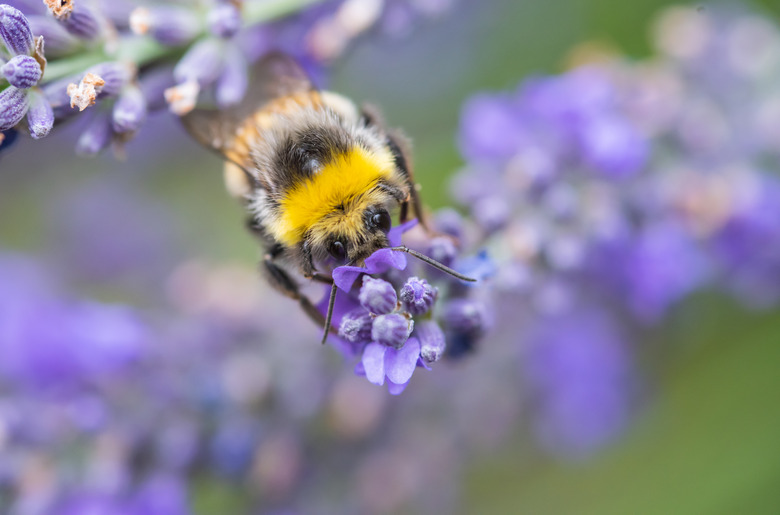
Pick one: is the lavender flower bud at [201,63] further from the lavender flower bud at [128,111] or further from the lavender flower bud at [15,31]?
the lavender flower bud at [15,31]

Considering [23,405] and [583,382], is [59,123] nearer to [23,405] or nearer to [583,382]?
[23,405]

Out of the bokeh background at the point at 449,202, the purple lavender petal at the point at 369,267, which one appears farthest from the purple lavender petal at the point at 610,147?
the purple lavender petal at the point at 369,267

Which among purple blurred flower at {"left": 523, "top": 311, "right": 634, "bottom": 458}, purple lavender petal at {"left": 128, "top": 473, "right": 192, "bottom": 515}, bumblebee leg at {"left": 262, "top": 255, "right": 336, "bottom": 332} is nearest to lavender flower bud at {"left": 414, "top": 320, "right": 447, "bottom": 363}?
bumblebee leg at {"left": 262, "top": 255, "right": 336, "bottom": 332}

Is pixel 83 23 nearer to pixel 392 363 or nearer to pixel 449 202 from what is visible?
pixel 392 363

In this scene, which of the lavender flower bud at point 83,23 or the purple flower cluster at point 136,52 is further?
the lavender flower bud at point 83,23

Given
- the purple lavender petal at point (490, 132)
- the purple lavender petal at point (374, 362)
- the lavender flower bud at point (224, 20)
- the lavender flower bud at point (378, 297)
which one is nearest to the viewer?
the purple lavender petal at point (374, 362)

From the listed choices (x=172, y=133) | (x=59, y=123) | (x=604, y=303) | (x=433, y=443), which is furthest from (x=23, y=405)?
(x=604, y=303)

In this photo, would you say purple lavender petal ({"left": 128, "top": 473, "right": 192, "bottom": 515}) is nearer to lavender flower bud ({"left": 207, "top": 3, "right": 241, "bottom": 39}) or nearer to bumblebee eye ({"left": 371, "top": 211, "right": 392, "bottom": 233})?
bumblebee eye ({"left": 371, "top": 211, "right": 392, "bottom": 233})
